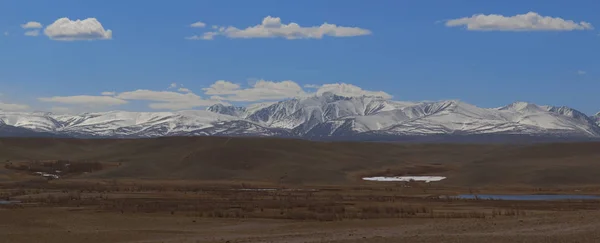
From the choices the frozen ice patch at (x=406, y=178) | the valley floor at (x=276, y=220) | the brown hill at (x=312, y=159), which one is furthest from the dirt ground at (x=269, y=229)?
the frozen ice patch at (x=406, y=178)

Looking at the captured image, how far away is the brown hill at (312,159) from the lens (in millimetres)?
107688

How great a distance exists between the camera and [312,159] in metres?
127

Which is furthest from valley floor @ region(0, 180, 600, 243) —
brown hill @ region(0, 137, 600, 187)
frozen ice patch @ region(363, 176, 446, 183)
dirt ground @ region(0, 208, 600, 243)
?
brown hill @ region(0, 137, 600, 187)

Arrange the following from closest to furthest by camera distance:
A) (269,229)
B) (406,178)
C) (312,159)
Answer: (269,229)
(406,178)
(312,159)

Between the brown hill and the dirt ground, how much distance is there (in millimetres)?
57564

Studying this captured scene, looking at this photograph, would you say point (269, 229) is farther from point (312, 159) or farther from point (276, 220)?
point (312, 159)

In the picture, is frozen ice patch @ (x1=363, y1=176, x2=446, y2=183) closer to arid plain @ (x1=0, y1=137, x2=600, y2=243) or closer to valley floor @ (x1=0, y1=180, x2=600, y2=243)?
arid plain @ (x1=0, y1=137, x2=600, y2=243)

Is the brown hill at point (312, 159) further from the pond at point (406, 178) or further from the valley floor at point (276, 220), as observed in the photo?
the valley floor at point (276, 220)

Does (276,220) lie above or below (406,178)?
above

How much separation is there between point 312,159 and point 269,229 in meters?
85.2

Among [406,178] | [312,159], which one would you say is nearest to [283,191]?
[406,178]

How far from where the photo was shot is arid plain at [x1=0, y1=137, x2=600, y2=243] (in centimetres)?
Result: 3784

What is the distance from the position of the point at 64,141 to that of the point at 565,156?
89.3 meters

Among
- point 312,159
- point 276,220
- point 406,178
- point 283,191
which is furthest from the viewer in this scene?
point 312,159
